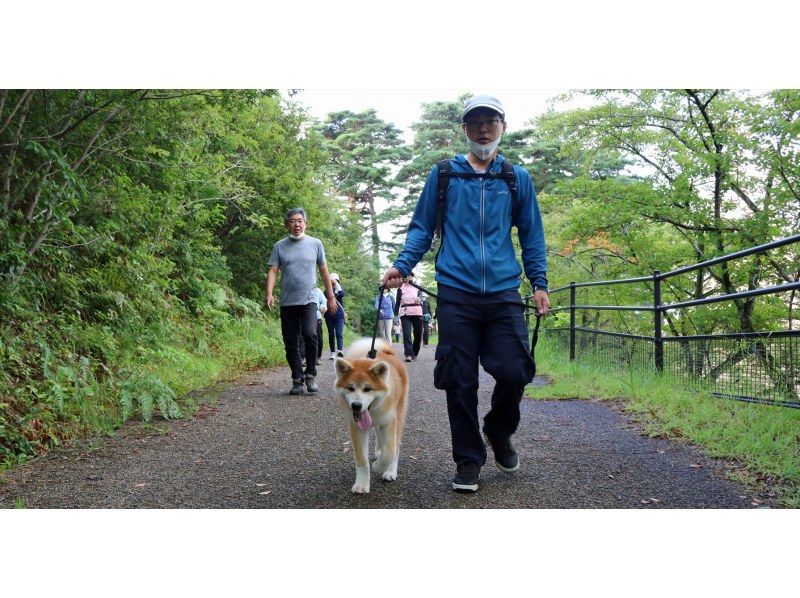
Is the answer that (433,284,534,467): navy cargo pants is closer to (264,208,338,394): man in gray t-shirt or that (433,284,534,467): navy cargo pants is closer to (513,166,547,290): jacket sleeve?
(513,166,547,290): jacket sleeve

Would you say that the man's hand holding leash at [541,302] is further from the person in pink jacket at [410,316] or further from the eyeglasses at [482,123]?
the person in pink jacket at [410,316]

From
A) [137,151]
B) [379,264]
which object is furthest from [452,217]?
[379,264]

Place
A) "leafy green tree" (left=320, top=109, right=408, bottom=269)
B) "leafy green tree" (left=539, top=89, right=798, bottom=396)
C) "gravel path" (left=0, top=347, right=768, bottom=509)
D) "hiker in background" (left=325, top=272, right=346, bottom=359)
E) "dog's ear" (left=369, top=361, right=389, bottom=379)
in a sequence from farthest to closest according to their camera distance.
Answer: "leafy green tree" (left=320, top=109, right=408, bottom=269), "hiker in background" (left=325, top=272, right=346, bottom=359), "leafy green tree" (left=539, top=89, right=798, bottom=396), "dog's ear" (left=369, top=361, right=389, bottom=379), "gravel path" (left=0, top=347, right=768, bottom=509)

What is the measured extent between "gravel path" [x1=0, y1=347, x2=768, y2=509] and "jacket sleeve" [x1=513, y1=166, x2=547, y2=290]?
3.90 ft

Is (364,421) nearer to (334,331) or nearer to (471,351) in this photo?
(471,351)

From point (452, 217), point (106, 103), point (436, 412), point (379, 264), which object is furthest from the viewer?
point (379, 264)

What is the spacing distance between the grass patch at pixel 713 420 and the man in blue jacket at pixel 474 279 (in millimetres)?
1516

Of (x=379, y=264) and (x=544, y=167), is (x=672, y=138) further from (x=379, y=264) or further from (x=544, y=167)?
(x=379, y=264)

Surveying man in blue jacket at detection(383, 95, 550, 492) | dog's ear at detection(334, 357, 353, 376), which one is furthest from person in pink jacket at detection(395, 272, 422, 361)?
man in blue jacket at detection(383, 95, 550, 492)

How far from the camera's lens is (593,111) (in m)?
10.6

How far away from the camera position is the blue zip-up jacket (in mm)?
3377

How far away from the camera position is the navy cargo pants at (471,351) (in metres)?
3.38

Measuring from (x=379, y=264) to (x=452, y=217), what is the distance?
2316cm

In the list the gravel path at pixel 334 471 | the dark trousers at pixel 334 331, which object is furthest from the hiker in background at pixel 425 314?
the gravel path at pixel 334 471
